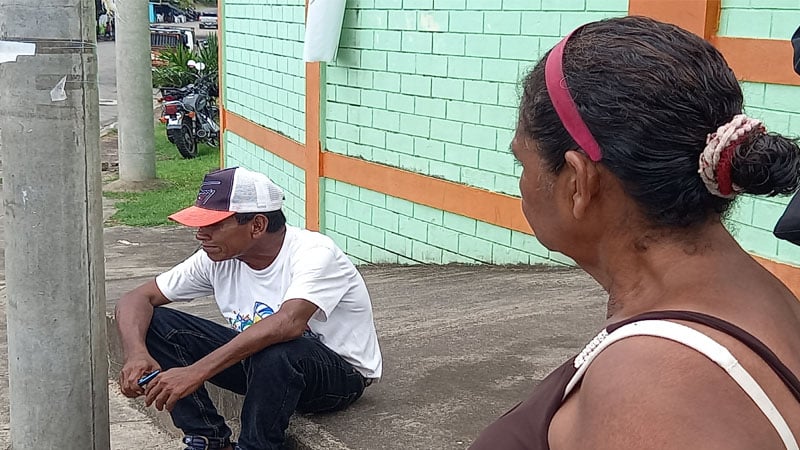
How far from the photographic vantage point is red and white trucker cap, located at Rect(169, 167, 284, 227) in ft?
11.8

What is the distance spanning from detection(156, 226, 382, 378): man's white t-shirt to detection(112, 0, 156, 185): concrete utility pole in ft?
32.8

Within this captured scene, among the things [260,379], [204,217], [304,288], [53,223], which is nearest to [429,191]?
[204,217]

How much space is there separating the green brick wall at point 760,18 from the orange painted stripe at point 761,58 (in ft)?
0.13

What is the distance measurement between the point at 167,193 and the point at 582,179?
12161mm

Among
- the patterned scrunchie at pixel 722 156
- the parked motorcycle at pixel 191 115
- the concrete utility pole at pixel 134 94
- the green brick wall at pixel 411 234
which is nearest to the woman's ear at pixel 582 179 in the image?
the patterned scrunchie at pixel 722 156

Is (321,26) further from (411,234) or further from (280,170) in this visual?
(280,170)

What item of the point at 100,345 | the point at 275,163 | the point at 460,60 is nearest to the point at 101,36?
the point at 275,163

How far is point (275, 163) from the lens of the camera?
927 centimetres

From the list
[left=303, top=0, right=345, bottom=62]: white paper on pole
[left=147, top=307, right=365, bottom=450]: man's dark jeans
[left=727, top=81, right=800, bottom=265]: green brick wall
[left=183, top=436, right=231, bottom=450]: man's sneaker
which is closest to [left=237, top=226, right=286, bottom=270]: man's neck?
[left=147, top=307, right=365, bottom=450]: man's dark jeans

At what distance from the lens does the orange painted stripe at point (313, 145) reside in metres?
7.79

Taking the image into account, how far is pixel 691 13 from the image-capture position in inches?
190

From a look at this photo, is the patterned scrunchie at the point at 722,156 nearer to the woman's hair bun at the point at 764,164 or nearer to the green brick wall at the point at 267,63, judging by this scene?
the woman's hair bun at the point at 764,164

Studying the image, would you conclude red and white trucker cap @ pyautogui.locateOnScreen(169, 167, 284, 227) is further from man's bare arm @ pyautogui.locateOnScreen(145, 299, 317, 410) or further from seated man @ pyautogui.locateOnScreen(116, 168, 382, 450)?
man's bare arm @ pyautogui.locateOnScreen(145, 299, 317, 410)

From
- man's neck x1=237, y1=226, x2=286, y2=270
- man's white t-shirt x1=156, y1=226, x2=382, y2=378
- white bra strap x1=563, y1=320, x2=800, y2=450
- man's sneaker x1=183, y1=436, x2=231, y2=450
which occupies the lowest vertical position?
man's sneaker x1=183, y1=436, x2=231, y2=450
